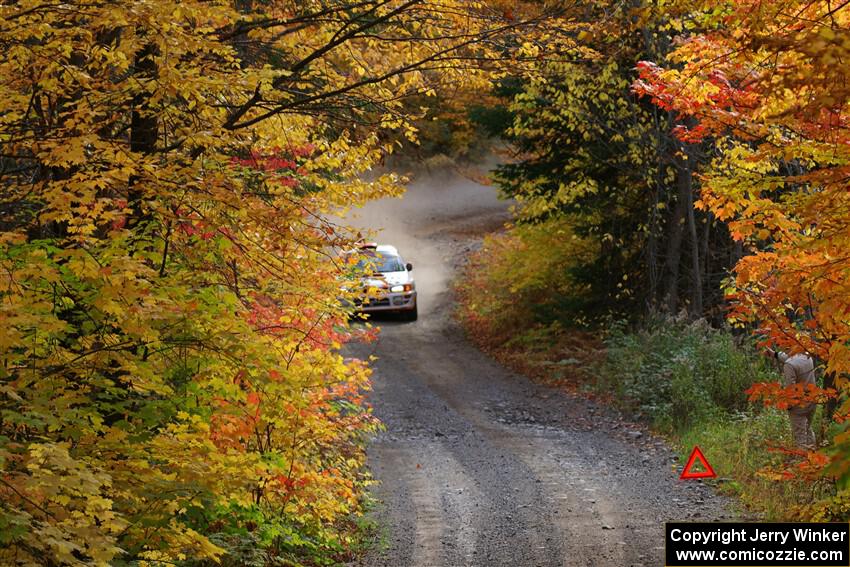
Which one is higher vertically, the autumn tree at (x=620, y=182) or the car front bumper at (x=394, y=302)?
the autumn tree at (x=620, y=182)

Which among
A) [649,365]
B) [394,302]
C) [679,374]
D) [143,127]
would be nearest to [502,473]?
[679,374]

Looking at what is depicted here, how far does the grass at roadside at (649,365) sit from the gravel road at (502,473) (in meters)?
0.53

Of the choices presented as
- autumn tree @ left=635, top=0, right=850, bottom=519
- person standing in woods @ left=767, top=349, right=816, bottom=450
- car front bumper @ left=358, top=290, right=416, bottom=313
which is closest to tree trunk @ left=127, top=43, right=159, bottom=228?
autumn tree @ left=635, top=0, right=850, bottom=519

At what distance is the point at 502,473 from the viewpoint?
1243 cm

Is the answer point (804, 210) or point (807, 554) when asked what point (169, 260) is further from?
point (807, 554)

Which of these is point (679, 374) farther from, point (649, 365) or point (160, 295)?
point (160, 295)

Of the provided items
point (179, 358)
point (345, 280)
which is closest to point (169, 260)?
point (179, 358)

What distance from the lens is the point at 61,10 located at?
6.46 metres

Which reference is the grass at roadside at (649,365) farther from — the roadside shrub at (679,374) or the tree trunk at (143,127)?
the tree trunk at (143,127)

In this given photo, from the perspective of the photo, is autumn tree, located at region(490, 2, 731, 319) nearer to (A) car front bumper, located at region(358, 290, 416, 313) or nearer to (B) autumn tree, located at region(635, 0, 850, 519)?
(A) car front bumper, located at region(358, 290, 416, 313)

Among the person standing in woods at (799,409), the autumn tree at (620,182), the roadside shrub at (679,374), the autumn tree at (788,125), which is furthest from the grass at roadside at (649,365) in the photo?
the autumn tree at (788,125)

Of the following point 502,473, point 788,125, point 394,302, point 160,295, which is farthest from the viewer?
point 394,302

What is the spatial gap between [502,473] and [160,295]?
23.6 feet

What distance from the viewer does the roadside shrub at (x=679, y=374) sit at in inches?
560
